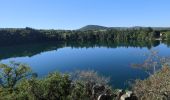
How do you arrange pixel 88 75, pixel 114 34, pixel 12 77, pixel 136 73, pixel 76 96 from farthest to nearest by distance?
pixel 114 34
pixel 136 73
pixel 88 75
pixel 12 77
pixel 76 96

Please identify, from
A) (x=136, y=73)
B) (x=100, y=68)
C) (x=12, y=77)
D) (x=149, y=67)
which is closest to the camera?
(x=149, y=67)

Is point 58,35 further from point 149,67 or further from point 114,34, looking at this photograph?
point 149,67

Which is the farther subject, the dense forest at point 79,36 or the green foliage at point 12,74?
the dense forest at point 79,36

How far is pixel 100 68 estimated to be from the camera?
220ft

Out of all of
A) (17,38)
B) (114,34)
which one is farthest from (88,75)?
(114,34)

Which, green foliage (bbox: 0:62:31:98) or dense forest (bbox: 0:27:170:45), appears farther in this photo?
dense forest (bbox: 0:27:170:45)

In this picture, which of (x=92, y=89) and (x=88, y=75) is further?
(x=88, y=75)

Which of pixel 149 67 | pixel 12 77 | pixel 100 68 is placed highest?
pixel 149 67

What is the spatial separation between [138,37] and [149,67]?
14380 cm

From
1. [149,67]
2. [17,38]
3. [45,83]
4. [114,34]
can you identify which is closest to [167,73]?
[149,67]

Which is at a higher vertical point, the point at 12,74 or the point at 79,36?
the point at 12,74

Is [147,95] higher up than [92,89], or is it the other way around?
[147,95]

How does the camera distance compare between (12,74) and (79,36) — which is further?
(79,36)

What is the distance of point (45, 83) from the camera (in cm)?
2120
